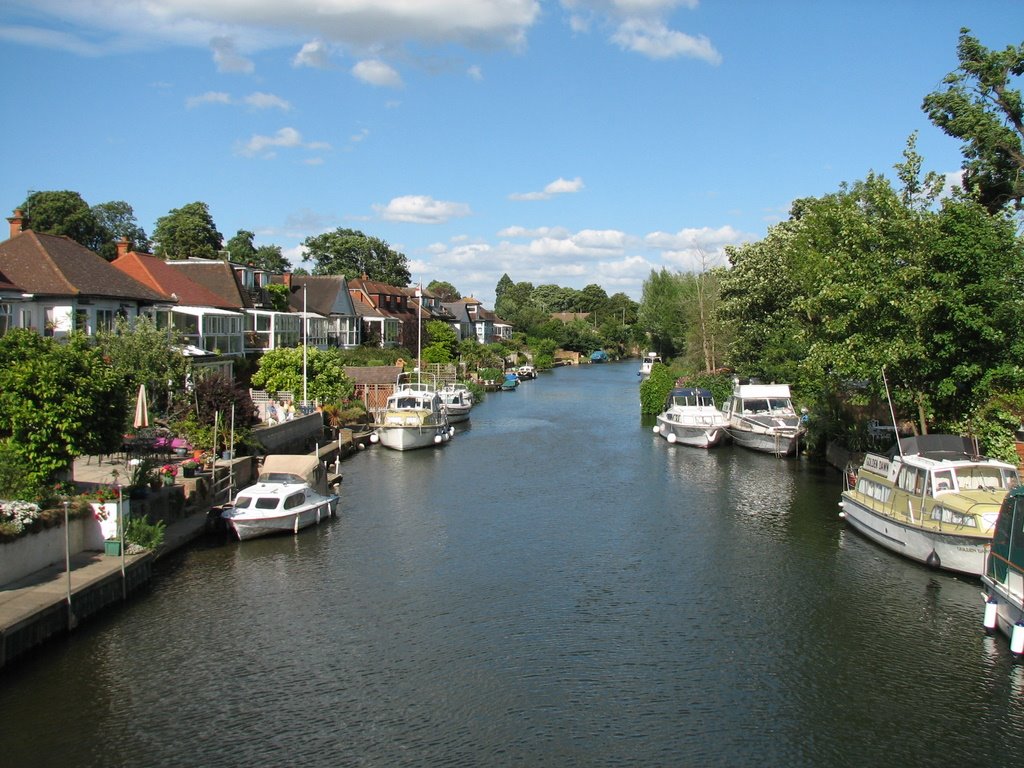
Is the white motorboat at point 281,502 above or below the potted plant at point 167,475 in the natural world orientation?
below

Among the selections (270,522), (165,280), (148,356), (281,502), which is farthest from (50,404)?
(165,280)

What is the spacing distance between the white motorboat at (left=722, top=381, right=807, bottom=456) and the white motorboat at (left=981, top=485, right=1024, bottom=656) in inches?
1080

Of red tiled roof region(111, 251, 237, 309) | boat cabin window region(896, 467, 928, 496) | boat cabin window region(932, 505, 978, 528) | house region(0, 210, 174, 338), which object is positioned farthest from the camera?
red tiled roof region(111, 251, 237, 309)

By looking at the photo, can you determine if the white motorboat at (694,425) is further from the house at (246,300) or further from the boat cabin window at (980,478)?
the house at (246,300)

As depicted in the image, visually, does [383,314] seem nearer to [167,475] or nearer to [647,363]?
[647,363]

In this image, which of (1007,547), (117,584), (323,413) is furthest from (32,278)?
(1007,547)

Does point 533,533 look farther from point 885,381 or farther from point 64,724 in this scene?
point 64,724

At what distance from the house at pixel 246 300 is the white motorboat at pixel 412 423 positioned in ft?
38.9

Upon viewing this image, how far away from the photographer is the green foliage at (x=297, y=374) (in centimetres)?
5000

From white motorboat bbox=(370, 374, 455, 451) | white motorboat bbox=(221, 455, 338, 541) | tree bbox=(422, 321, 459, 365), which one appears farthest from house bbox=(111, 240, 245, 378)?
tree bbox=(422, 321, 459, 365)

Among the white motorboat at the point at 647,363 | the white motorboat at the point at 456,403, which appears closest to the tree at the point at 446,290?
the white motorboat at the point at 647,363

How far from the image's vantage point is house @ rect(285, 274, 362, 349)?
7781 cm

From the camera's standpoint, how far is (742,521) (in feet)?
107

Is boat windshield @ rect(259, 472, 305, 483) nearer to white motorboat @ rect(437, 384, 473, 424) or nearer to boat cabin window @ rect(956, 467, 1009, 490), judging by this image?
boat cabin window @ rect(956, 467, 1009, 490)
